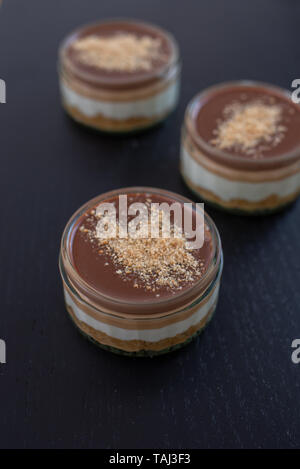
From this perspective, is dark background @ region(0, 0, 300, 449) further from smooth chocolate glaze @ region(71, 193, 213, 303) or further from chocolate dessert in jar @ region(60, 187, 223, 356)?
smooth chocolate glaze @ region(71, 193, 213, 303)

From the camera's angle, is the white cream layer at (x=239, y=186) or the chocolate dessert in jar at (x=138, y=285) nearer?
the chocolate dessert in jar at (x=138, y=285)

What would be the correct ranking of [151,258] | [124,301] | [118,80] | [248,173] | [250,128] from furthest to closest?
[118,80], [250,128], [248,173], [151,258], [124,301]

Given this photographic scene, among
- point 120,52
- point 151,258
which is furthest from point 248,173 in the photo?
point 120,52

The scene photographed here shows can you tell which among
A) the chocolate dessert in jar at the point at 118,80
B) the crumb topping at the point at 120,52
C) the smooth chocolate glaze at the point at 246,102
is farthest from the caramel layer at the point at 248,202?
the crumb topping at the point at 120,52

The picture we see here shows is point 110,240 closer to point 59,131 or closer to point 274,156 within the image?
point 274,156

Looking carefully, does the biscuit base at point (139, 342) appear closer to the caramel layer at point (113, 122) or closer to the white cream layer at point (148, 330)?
the white cream layer at point (148, 330)

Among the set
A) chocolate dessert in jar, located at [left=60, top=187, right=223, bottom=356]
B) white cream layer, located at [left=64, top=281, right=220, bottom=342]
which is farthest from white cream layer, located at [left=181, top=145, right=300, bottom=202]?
white cream layer, located at [left=64, top=281, right=220, bottom=342]

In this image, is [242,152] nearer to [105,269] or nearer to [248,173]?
[248,173]
